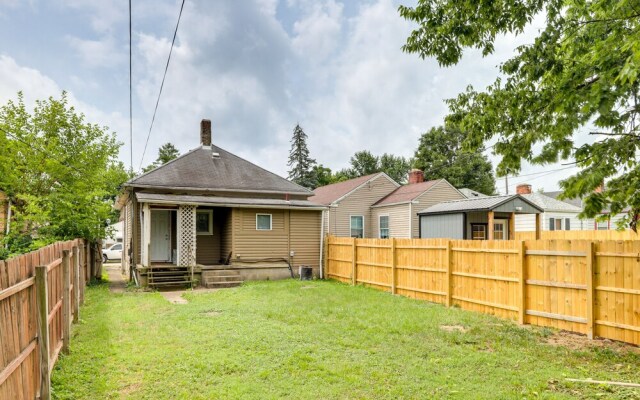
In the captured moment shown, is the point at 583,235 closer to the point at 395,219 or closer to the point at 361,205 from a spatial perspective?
the point at 395,219

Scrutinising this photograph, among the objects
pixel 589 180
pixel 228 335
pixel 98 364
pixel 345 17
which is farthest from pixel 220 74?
pixel 589 180

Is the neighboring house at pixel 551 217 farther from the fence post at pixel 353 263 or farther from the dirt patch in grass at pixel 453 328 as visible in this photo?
the dirt patch in grass at pixel 453 328

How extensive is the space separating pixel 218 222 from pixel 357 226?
862 centimetres

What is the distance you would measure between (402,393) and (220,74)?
501 inches

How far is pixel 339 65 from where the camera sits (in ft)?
58.8

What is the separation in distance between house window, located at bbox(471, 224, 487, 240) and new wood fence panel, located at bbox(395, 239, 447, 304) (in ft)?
23.4

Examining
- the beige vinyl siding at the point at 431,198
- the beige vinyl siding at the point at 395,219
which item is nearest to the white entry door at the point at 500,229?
the beige vinyl siding at the point at 431,198

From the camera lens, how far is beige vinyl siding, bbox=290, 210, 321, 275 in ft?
54.1

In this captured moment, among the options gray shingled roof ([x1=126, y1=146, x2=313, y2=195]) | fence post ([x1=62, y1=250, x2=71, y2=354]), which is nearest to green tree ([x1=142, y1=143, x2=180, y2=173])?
gray shingled roof ([x1=126, y1=146, x2=313, y2=195])

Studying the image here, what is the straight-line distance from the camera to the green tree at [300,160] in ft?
169

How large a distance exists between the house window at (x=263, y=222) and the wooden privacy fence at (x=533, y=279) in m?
5.56

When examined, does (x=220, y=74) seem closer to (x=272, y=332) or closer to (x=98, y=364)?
(x=272, y=332)

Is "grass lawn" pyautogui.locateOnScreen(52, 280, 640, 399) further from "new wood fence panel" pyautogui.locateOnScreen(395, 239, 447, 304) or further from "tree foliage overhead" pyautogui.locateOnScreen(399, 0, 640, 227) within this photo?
"tree foliage overhead" pyautogui.locateOnScreen(399, 0, 640, 227)

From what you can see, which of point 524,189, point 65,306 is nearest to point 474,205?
point 524,189
